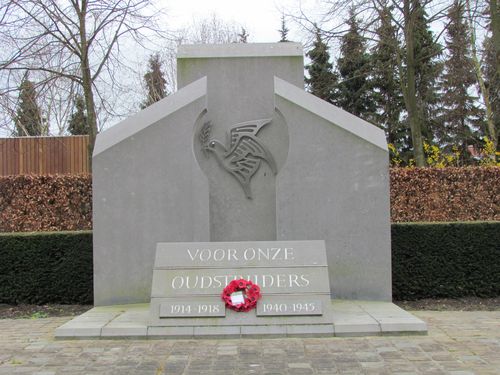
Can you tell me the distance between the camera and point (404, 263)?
866 centimetres

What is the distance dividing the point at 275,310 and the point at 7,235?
5047mm

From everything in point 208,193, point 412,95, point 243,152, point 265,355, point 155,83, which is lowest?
point 265,355

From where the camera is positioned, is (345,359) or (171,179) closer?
(345,359)

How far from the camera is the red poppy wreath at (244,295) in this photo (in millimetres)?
6297

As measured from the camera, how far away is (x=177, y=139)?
7871mm

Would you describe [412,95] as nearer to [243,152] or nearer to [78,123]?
[243,152]

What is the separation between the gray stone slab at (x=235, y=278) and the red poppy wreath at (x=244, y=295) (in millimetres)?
119

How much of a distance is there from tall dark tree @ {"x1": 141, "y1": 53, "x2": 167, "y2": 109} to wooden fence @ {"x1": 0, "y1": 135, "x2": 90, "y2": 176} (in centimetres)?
882

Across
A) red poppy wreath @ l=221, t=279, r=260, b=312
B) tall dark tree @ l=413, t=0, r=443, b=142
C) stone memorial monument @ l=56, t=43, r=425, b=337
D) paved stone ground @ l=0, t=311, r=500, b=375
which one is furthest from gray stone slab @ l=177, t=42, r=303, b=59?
tall dark tree @ l=413, t=0, r=443, b=142

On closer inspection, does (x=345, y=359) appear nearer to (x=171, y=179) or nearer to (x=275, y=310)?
(x=275, y=310)

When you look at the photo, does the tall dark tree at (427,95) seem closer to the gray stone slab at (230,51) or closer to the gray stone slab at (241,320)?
the gray stone slab at (230,51)

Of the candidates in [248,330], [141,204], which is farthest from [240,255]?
[141,204]

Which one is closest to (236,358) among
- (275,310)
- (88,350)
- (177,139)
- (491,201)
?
(275,310)

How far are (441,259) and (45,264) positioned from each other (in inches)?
259
